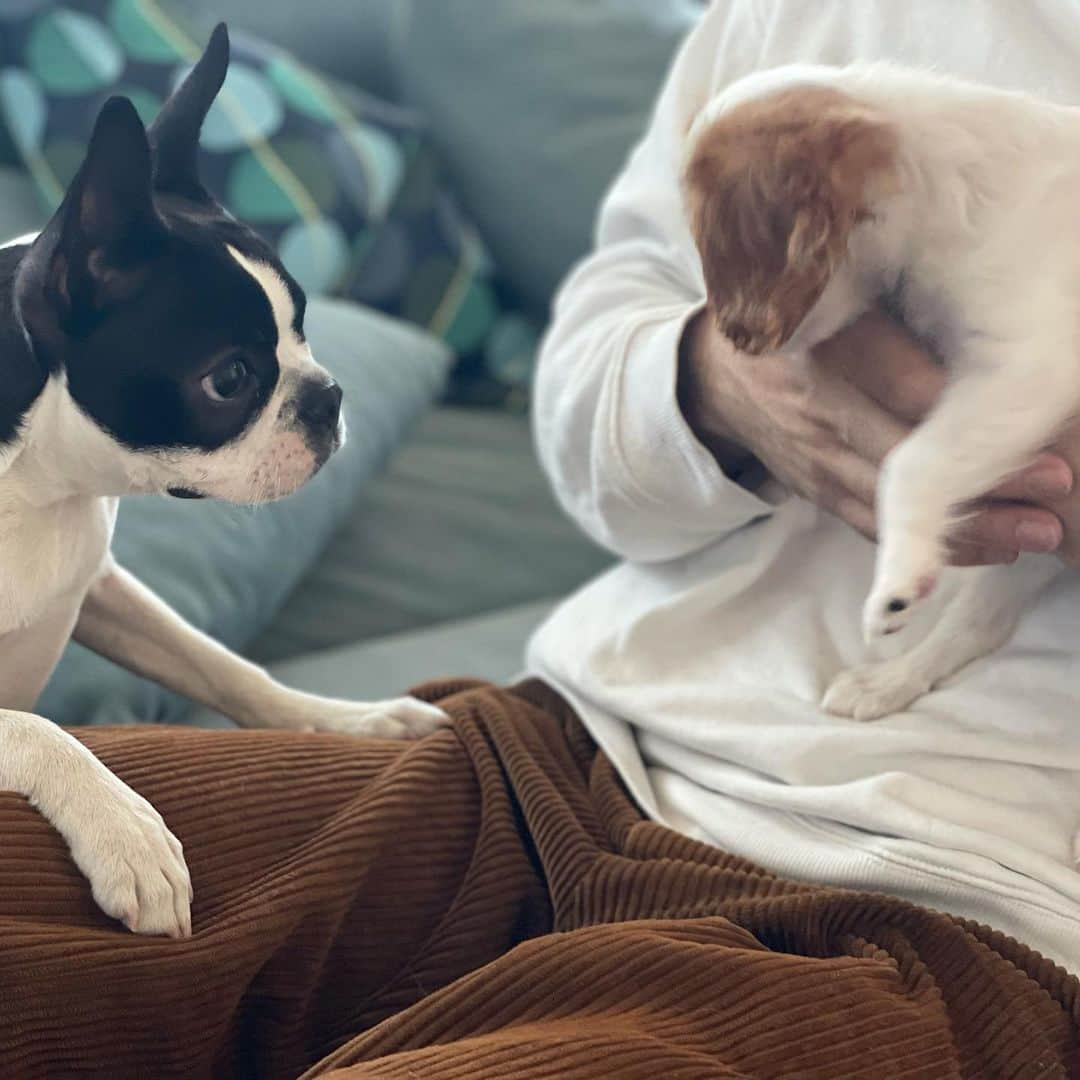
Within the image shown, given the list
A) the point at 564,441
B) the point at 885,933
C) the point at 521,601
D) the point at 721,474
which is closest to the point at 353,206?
the point at 521,601

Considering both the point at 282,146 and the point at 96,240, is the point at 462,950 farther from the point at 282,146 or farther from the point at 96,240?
the point at 282,146

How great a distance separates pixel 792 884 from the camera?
75 centimetres

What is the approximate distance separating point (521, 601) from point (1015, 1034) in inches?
35.1

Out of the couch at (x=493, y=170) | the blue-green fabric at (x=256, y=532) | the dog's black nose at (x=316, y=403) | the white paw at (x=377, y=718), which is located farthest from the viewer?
the couch at (x=493, y=170)

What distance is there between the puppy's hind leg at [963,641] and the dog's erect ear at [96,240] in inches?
18.2

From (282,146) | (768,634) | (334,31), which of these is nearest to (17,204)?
(282,146)

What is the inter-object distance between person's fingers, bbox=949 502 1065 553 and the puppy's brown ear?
14 centimetres

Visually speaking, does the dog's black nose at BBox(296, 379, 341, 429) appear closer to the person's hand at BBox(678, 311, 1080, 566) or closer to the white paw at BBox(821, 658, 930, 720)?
the person's hand at BBox(678, 311, 1080, 566)

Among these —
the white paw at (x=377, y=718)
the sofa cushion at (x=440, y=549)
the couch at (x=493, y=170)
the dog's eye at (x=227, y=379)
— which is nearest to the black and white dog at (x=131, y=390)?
the dog's eye at (x=227, y=379)

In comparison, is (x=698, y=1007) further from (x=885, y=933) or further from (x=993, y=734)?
(x=993, y=734)

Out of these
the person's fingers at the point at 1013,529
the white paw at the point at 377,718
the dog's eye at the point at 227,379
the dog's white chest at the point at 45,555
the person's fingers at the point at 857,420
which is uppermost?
the dog's eye at the point at 227,379

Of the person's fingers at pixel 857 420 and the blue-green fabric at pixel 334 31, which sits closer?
the person's fingers at pixel 857 420

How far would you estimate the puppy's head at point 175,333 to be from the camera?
2.16 ft

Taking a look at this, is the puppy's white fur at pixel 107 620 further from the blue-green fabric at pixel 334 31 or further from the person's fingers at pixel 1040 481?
the blue-green fabric at pixel 334 31
